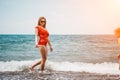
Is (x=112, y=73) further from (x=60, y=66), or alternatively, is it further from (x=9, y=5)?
(x=9, y=5)

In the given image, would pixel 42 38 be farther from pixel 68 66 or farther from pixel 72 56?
pixel 72 56

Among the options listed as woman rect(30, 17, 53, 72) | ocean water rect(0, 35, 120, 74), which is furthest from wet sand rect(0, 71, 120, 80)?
ocean water rect(0, 35, 120, 74)

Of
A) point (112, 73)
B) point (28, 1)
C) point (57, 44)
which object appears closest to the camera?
point (112, 73)

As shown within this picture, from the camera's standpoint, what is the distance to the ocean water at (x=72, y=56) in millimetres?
6012

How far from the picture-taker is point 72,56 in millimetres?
7250

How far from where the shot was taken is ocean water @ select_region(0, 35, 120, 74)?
601 cm

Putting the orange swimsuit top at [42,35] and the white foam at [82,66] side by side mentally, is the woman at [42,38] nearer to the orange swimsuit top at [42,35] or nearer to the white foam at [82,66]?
the orange swimsuit top at [42,35]

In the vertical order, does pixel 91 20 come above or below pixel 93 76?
above

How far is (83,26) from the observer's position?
20.4 feet

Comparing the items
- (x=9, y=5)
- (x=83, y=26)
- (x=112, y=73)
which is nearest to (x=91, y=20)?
(x=83, y=26)

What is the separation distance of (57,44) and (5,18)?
230cm

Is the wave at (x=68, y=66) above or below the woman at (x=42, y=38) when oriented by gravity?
below

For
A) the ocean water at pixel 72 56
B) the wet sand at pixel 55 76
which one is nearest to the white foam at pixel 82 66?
the ocean water at pixel 72 56

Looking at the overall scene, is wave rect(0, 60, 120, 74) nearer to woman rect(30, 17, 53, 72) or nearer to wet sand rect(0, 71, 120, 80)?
wet sand rect(0, 71, 120, 80)
